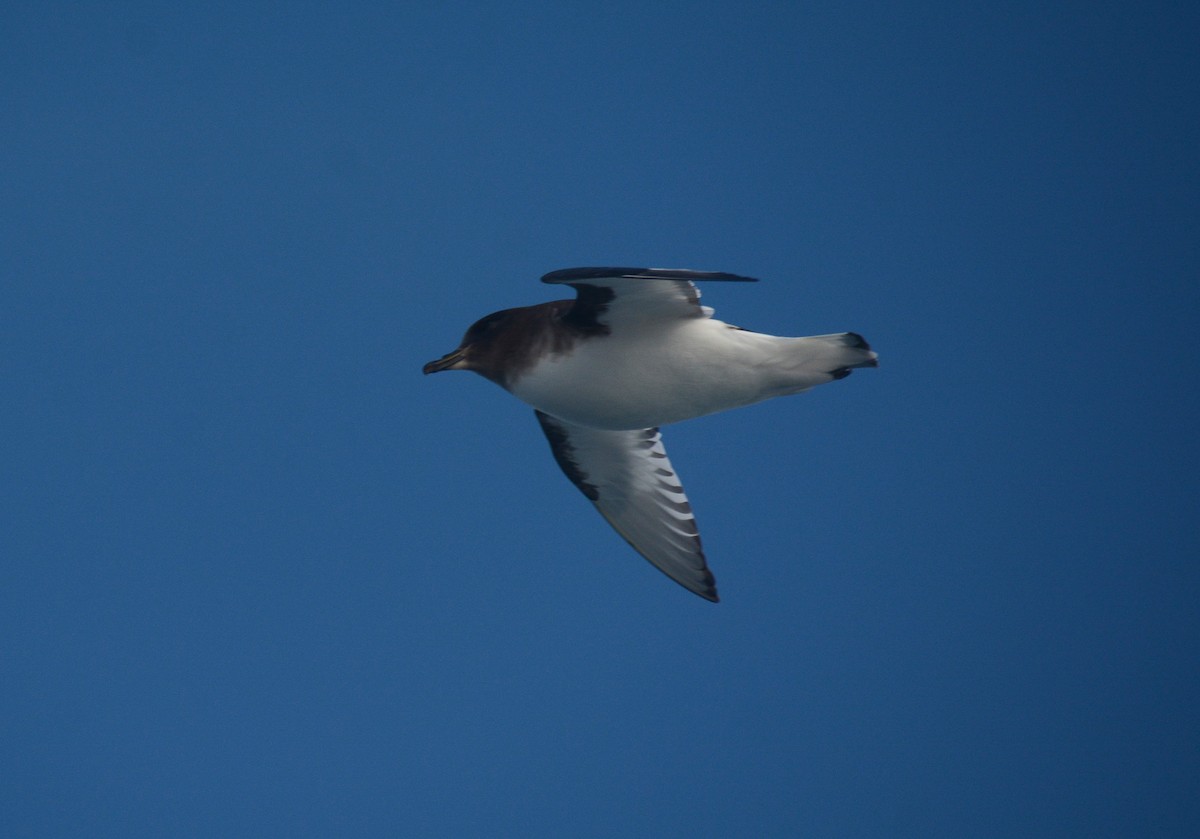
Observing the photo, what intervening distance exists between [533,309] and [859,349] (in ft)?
3.30

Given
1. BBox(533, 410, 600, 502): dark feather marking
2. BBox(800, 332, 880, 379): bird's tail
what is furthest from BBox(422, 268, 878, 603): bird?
BBox(533, 410, 600, 502): dark feather marking

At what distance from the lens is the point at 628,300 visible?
3.67m

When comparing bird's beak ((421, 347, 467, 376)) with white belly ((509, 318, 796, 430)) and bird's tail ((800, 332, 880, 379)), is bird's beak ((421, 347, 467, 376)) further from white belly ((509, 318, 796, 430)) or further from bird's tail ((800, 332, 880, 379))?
bird's tail ((800, 332, 880, 379))

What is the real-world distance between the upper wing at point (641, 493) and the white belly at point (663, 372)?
79 cm

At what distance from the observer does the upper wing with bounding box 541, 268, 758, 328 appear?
357 centimetres

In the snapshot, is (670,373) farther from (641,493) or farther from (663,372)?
(641,493)

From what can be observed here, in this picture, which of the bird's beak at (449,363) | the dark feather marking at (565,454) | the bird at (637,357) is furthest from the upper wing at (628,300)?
the dark feather marking at (565,454)

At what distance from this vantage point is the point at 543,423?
4.58 metres

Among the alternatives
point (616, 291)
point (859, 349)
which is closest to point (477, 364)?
point (616, 291)

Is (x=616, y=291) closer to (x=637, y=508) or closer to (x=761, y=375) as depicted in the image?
(x=761, y=375)

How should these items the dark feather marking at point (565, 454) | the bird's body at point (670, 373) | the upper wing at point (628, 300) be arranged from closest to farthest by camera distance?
the upper wing at point (628, 300), the bird's body at point (670, 373), the dark feather marking at point (565, 454)

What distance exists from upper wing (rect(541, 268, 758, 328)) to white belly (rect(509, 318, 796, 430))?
0.16 feet

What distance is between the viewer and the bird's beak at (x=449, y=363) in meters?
3.80

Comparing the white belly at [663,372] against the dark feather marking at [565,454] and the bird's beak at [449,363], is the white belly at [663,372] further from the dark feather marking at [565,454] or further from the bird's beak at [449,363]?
the dark feather marking at [565,454]
